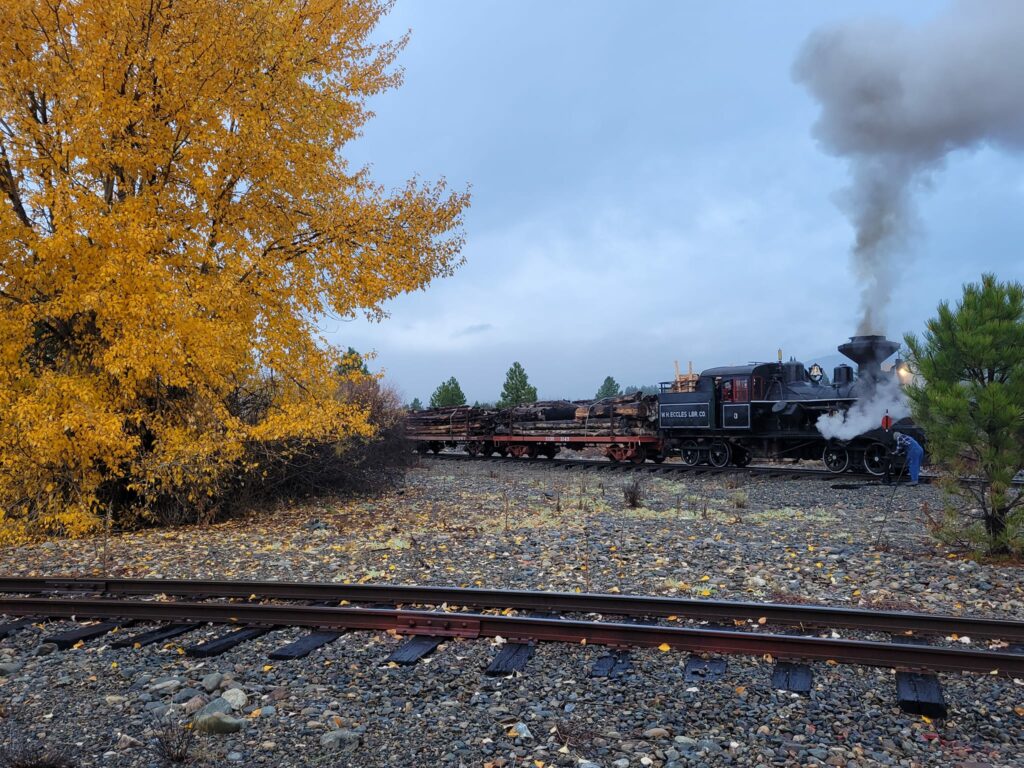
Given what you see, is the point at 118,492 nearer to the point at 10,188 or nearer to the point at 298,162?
the point at 10,188

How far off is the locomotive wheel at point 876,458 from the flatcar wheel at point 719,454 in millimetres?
3847

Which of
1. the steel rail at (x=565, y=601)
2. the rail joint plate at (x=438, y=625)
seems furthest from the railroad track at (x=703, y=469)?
the rail joint plate at (x=438, y=625)

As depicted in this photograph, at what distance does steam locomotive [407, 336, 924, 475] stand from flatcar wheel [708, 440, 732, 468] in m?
0.03

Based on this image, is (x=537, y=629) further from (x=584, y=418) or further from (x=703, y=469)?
(x=584, y=418)

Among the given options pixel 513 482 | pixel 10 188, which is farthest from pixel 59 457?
pixel 513 482

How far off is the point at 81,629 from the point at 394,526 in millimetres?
4930

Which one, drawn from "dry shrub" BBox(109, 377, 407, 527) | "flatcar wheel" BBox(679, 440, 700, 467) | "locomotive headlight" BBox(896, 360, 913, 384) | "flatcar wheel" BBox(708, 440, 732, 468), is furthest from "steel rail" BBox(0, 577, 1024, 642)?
"flatcar wheel" BBox(679, 440, 700, 467)

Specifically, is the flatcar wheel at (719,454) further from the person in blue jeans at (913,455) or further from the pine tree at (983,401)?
the pine tree at (983,401)

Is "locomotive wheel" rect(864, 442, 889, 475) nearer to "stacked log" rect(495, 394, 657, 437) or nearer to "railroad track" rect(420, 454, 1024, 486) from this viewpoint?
"railroad track" rect(420, 454, 1024, 486)

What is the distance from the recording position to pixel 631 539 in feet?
28.7

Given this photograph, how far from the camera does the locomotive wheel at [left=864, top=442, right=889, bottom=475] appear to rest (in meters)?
16.2

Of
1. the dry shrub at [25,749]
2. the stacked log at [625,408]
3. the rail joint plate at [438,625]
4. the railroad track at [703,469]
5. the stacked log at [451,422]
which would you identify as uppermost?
the stacked log at [625,408]

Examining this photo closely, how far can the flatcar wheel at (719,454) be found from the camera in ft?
65.0

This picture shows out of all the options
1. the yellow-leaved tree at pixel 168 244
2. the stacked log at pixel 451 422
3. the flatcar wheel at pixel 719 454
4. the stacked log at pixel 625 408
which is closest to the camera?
the yellow-leaved tree at pixel 168 244
